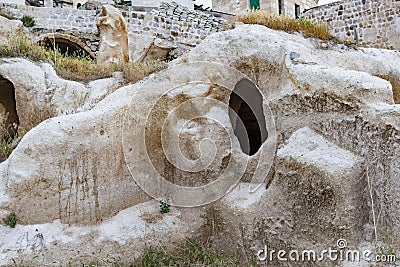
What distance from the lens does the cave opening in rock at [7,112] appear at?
7634 millimetres

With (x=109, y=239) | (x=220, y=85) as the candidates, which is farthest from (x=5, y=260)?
(x=220, y=85)

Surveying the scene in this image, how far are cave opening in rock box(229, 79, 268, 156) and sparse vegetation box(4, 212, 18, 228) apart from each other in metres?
2.70

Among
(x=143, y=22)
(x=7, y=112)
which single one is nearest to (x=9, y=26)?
(x=143, y=22)

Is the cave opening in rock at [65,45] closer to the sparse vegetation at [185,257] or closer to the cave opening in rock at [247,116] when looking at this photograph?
the cave opening in rock at [247,116]

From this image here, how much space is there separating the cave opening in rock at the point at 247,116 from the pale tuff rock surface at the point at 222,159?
275 millimetres

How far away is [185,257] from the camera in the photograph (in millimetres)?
5023

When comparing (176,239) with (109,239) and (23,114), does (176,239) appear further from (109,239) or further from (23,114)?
(23,114)

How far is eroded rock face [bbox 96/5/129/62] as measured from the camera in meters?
11.0

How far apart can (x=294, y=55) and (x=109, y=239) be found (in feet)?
9.37

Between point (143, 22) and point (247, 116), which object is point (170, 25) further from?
point (247, 116)

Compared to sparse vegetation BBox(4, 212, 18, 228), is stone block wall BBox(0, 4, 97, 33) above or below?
above

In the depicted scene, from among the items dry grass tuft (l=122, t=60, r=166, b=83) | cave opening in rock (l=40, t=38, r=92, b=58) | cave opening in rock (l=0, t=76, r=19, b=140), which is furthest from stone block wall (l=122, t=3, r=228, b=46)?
dry grass tuft (l=122, t=60, r=166, b=83)

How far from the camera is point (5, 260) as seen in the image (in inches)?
181

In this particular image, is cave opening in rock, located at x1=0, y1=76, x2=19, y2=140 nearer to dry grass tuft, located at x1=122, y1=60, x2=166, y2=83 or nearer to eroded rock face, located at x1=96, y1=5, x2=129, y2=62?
dry grass tuft, located at x1=122, y1=60, x2=166, y2=83
